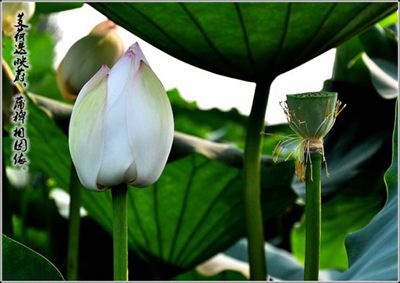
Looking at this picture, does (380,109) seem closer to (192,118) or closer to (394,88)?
(394,88)

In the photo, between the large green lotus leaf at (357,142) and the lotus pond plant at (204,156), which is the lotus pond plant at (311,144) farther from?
the large green lotus leaf at (357,142)

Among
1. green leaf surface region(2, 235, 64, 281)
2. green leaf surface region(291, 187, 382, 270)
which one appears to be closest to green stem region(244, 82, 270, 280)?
green leaf surface region(2, 235, 64, 281)

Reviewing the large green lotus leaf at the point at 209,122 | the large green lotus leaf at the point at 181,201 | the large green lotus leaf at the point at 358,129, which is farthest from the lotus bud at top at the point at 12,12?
the large green lotus leaf at the point at 209,122

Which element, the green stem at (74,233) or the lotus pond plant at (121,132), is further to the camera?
the green stem at (74,233)

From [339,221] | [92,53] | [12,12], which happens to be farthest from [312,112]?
[339,221]

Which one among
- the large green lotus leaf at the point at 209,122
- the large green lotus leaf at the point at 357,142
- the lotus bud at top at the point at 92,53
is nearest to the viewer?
the lotus bud at top at the point at 92,53

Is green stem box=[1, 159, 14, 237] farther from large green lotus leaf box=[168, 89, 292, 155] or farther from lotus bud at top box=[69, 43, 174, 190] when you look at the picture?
large green lotus leaf box=[168, 89, 292, 155]

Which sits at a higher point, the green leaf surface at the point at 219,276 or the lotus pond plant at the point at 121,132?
the lotus pond plant at the point at 121,132
